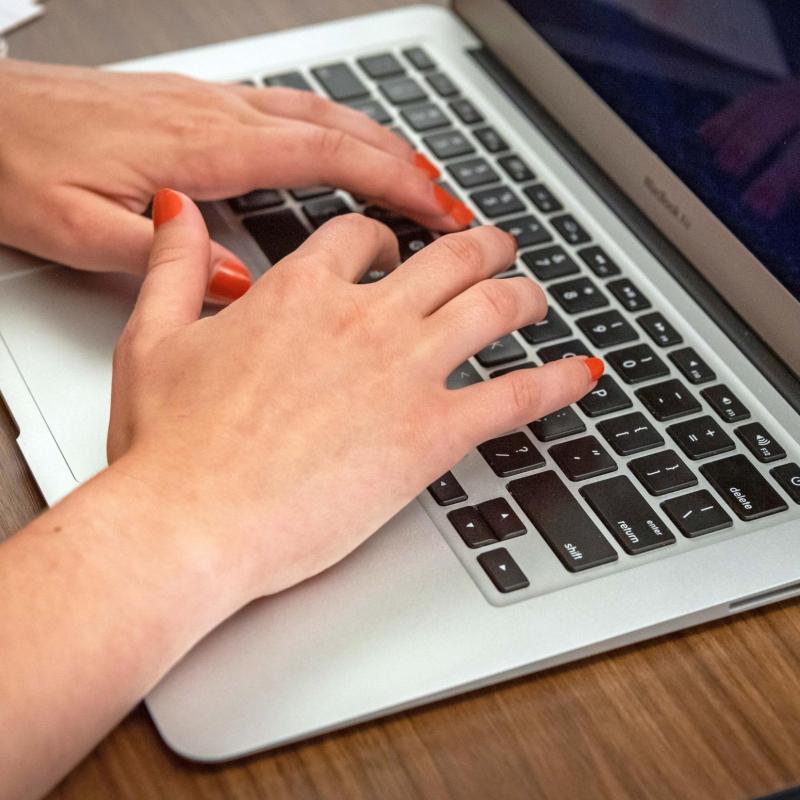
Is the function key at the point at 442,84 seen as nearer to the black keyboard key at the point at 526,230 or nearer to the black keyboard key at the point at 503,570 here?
the black keyboard key at the point at 526,230

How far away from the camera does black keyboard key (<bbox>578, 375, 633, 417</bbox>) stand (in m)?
0.70

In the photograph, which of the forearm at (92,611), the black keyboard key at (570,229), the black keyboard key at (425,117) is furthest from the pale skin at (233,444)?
the black keyboard key at (425,117)

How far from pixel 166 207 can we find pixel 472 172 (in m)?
0.28

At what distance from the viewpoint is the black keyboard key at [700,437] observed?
0.68 meters

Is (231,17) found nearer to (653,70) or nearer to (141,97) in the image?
(141,97)

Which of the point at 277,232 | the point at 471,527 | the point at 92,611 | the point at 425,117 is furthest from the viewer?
the point at 425,117

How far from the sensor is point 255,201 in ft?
2.83

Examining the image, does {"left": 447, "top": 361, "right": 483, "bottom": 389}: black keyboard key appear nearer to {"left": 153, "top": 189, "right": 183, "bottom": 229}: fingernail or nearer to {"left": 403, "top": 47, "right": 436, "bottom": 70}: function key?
{"left": 153, "top": 189, "right": 183, "bottom": 229}: fingernail

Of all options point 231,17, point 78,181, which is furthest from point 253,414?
point 231,17

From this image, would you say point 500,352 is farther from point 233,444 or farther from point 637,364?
point 233,444

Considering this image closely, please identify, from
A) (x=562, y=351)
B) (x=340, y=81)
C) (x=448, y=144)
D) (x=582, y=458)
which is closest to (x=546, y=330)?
(x=562, y=351)

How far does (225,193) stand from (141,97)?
10cm

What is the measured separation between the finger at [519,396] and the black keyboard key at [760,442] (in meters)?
0.10

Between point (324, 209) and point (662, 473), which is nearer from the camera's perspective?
point (662, 473)
